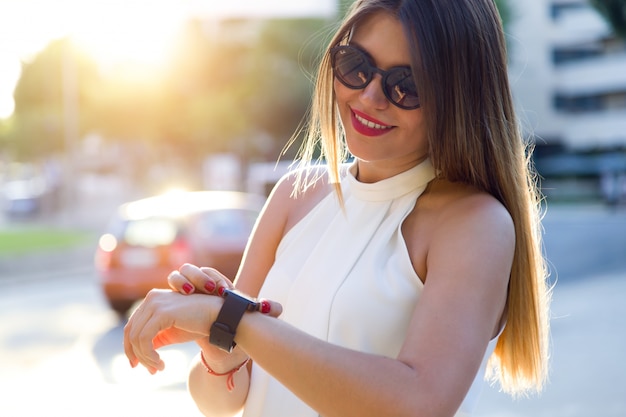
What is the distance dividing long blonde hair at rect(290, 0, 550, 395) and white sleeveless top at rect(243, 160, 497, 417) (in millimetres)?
105

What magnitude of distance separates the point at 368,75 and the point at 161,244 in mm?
9553

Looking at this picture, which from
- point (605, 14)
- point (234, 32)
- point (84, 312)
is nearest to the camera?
point (605, 14)

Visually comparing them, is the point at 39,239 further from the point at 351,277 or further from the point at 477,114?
the point at 477,114

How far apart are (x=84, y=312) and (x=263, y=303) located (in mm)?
11634

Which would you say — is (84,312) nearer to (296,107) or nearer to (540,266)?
(540,266)

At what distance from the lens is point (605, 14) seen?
1168cm

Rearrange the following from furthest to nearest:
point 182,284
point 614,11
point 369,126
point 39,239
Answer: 1. point 39,239
2. point 614,11
3. point 369,126
4. point 182,284

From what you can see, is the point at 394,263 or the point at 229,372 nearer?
the point at 394,263

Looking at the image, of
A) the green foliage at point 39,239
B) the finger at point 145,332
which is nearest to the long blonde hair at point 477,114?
the finger at point 145,332

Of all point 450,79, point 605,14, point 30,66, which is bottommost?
point 30,66

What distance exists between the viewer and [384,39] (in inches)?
74.8

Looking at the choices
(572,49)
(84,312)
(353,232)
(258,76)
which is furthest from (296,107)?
(353,232)

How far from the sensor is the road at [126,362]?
6.92 meters

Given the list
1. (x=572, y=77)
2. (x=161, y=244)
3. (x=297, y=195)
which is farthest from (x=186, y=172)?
(x=297, y=195)
